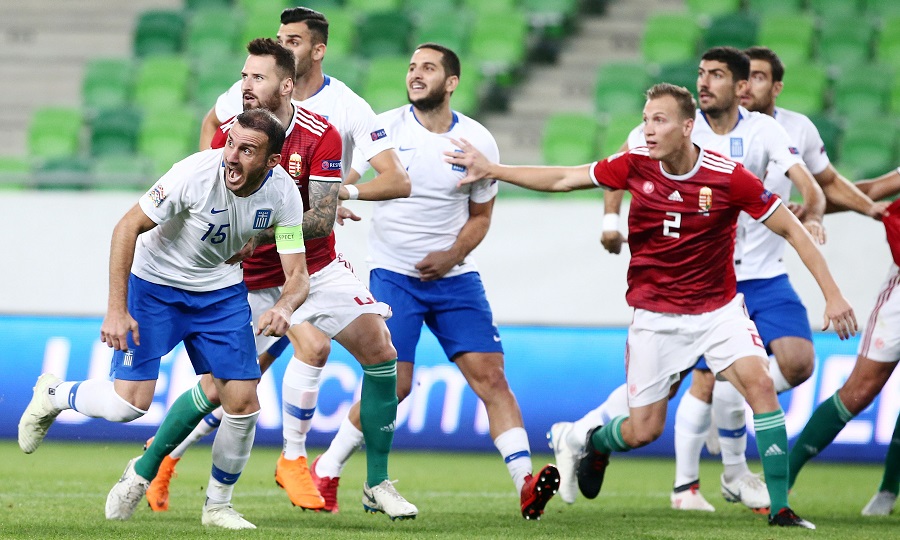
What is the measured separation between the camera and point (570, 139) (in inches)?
547

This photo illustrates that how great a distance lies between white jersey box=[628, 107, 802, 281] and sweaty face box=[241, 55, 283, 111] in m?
2.28

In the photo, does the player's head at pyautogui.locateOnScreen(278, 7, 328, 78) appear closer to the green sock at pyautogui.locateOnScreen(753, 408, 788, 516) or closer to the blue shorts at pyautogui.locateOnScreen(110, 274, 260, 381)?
the blue shorts at pyautogui.locateOnScreen(110, 274, 260, 381)

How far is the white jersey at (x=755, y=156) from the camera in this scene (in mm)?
7848

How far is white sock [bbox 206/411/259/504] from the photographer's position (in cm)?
630

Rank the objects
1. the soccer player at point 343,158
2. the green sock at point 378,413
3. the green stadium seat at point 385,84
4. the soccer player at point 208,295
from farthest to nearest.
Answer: the green stadium seat at point 385,84 < the soccer player at point 343,158 < the green sock at point 378,413 < the soccer player at point 208,295

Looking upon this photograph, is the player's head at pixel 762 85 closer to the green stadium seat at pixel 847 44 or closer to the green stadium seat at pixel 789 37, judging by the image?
the green stadium seat at pixel 789 37

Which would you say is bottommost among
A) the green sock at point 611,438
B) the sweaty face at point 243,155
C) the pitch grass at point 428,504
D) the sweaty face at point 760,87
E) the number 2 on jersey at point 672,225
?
the pitch grass at point 428,504

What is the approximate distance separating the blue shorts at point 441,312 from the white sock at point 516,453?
50cm

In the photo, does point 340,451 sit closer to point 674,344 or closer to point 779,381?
point 674,344

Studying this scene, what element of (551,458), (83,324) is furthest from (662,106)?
(83,324)

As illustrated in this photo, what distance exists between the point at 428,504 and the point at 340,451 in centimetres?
77

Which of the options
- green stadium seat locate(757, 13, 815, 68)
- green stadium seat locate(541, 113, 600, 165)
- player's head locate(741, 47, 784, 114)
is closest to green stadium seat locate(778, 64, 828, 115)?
green stadium seat locate(757, 13, 815, 68)

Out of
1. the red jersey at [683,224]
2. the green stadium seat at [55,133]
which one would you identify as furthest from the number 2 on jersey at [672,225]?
the green stadium seat at [55,133]

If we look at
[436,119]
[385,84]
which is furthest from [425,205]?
[385,84]
